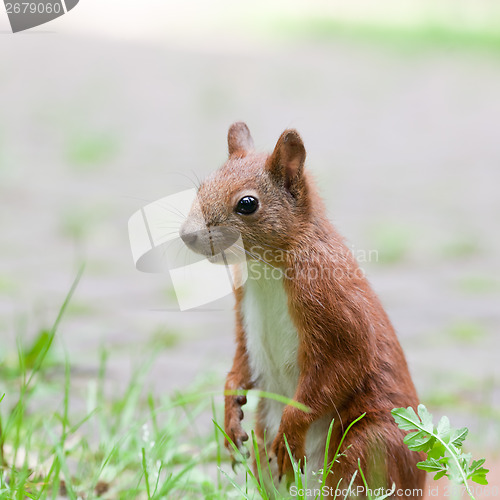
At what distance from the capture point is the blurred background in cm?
350

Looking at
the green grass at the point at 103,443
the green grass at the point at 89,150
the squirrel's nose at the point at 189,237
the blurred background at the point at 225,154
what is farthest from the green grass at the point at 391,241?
the squirrel's nose at the point at 189,237

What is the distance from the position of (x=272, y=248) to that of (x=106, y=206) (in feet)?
11.4

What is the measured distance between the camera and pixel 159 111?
23.6 ft

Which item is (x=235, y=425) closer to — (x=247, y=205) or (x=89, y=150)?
(x=247, y=205)

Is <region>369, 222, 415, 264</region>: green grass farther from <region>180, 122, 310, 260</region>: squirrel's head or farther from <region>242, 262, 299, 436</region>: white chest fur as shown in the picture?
<region>180, 122, 310, 260</region>: squirrel's head

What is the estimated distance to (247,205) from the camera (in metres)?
1.94

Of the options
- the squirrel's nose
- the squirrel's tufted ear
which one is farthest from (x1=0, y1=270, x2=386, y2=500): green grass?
the squirrel's tufted ear

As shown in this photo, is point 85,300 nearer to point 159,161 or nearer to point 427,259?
point 427,259

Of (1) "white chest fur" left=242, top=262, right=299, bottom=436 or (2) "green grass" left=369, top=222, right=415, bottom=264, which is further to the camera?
(2) "green grass" left=369, top=222, right=415, bottom=264

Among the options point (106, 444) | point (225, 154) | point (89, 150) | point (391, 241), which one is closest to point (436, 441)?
point (106, 444)

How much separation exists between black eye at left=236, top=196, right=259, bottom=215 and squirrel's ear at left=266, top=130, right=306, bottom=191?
89 mm

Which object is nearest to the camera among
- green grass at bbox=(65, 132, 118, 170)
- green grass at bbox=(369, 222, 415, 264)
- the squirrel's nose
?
the squirrel's nose

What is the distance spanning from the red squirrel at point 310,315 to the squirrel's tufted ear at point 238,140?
0.32ft

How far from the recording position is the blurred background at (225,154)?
350 centimetres
